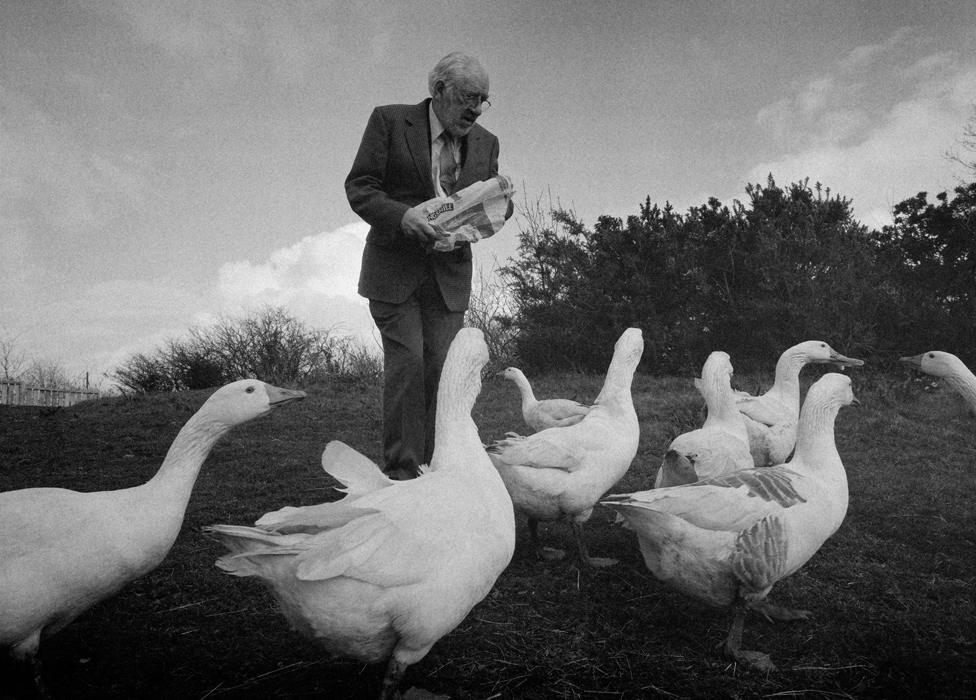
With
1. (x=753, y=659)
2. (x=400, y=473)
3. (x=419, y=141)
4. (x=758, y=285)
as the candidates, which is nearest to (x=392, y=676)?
(x=400, y=473)

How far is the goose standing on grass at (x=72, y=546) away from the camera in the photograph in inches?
83.4

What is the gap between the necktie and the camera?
352 cm

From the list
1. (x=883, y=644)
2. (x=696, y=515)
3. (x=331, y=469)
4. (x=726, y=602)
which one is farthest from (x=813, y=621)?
(x=331, y=469)

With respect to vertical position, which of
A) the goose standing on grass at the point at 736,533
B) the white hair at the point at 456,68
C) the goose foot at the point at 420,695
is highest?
the white hair at the point at 456,68

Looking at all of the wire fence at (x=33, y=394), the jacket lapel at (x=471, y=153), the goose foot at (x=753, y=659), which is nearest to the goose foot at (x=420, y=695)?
the goose foot at (x=753, y=659)

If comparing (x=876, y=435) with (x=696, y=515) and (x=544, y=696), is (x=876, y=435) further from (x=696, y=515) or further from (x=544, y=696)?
(x=544, y=696)

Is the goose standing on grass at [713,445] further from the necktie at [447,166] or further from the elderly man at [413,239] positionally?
the necktie at [447,166]

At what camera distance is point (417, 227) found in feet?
10.0

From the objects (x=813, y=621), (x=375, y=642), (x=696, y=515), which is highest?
(x=696, y=515)

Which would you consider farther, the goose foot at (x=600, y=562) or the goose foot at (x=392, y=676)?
the goose foot at (x=600, y=562)

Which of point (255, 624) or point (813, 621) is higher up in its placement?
point (255, 624)

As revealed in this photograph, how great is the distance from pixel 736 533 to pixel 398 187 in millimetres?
2435

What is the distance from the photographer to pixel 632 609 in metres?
2.98

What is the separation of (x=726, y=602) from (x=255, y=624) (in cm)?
210
